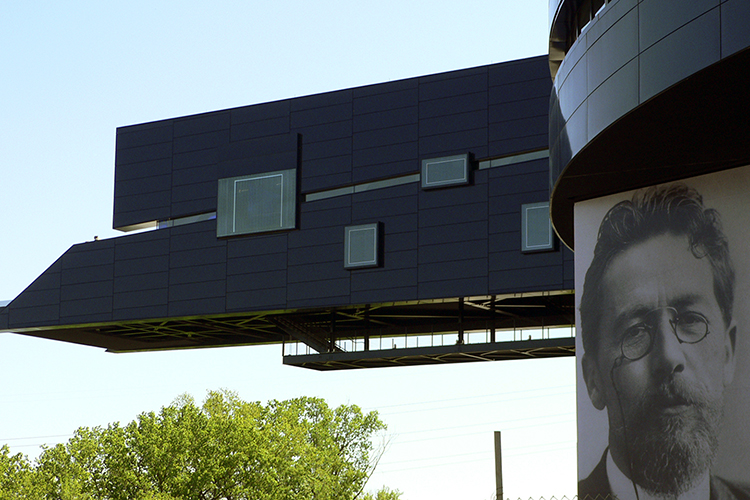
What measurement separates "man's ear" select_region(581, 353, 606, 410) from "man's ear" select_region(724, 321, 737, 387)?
2918 millimetres

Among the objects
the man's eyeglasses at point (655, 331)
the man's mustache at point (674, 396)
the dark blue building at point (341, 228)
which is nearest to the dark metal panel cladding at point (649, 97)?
the man's eyeglasses at point (655, 331)

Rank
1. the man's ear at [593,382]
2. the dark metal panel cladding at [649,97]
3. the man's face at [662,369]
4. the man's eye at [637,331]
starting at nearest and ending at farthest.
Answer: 1. the dark metal panel cladding at [649,97]
2. the man's face at [662,369]
3. the man's eye at [637,331]
4. the man's ear at [593,382]

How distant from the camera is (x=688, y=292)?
19.9 metres

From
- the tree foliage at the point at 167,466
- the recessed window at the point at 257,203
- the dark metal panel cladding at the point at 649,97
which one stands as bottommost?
the tree foliage at the point at 167,466

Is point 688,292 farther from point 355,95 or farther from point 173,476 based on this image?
point 173,476

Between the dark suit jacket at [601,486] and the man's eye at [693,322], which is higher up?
the man's eye at [693,322]

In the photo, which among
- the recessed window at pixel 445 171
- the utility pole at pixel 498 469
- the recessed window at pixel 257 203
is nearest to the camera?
the utility pole at pixel 498 469

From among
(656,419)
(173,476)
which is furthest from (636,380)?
(173,476)

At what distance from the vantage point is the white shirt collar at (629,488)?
742 inches

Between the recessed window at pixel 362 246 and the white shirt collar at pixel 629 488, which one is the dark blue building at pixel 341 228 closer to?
the recessed window at pixel 362 246

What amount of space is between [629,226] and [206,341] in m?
36.6

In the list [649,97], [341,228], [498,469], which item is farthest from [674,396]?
[341,228]

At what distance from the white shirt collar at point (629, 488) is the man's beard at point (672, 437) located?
10 centimetres

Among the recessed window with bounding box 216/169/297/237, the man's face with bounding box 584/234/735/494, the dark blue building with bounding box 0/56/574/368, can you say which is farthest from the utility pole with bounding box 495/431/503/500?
the recessed window with bounding box 216/169/297/237
